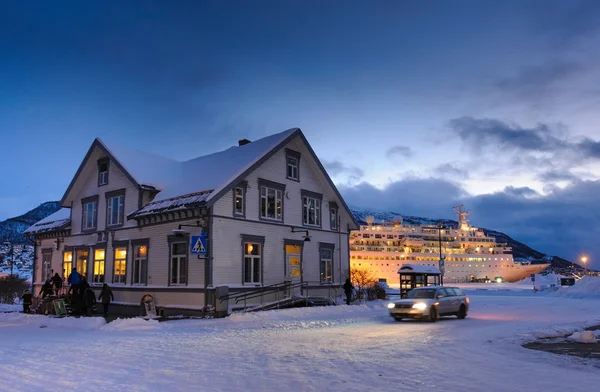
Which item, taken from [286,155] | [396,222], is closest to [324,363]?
[286,155]

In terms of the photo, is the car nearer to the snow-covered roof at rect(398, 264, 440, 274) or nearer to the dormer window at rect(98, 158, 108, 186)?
the snow-covered roof at rect(398, 264, 440, 274)

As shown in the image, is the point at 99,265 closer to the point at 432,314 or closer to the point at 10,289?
the point at 10,289

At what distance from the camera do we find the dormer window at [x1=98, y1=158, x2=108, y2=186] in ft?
107

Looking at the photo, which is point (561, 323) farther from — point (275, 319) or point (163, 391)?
point (163, 391)

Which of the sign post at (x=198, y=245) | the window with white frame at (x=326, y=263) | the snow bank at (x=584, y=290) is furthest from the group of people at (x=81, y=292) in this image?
the snow bank at (x=584, y=290)

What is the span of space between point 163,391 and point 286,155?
22.4m

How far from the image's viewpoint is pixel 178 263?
86.4ft

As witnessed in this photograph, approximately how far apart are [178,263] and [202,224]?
2.79 metres

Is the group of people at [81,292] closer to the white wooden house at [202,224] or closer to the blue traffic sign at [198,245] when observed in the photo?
the white wooden house at [202,224]

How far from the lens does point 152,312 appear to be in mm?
23906

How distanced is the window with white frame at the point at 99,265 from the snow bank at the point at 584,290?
114ft

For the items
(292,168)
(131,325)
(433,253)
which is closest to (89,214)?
(292,168)

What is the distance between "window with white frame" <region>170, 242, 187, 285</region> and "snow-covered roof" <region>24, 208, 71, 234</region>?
1201cm

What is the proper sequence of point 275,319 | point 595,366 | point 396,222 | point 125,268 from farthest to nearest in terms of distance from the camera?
point 396,222 → point 125,268 → point 275,319 → point 595,366
